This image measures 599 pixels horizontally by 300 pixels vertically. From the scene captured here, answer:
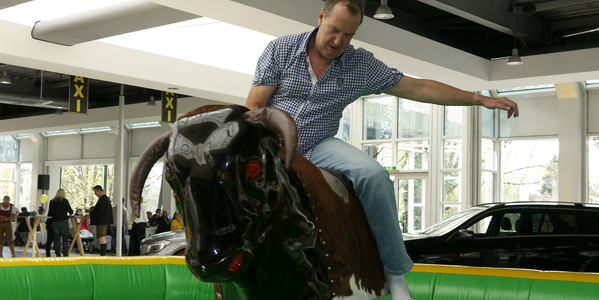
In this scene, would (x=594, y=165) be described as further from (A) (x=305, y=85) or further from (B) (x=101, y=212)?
(A) (x=305, y=85)

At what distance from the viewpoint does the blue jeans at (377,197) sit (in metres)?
1.58

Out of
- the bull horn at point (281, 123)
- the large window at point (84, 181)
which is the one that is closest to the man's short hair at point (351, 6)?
the bull horn at point (281, 123)

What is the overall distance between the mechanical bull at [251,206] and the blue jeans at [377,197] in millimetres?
167

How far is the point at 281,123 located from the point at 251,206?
0.19 metres

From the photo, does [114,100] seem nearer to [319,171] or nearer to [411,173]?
[411,173]

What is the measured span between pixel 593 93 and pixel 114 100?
14374 mm

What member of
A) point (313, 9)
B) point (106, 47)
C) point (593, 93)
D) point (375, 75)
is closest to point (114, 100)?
point (106, 47)

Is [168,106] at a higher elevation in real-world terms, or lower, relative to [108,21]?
lower

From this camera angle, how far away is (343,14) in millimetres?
1548

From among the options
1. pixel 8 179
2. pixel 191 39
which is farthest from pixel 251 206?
pixel 8 179

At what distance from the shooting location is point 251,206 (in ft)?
3.83

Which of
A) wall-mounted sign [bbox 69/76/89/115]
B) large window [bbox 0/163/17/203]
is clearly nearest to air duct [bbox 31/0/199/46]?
wall-mounted sign [bbox 69/76/89/115]

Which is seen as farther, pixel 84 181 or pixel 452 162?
pixel 84 181

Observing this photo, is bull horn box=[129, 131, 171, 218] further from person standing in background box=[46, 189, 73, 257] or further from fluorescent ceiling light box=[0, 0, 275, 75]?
person standing in background box=[46, 189, 73, 257]
